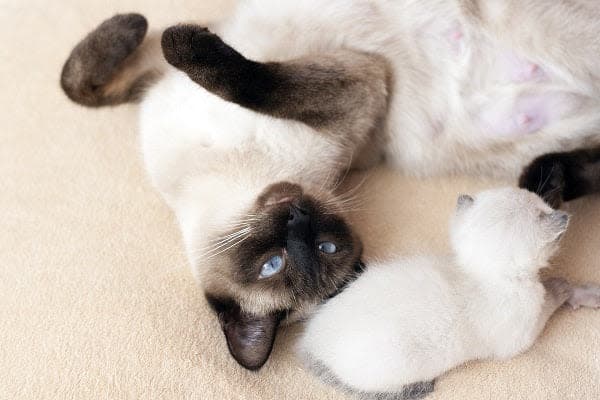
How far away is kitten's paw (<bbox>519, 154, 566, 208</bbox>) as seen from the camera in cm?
138

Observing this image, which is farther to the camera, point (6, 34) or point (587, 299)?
point (6, 34)

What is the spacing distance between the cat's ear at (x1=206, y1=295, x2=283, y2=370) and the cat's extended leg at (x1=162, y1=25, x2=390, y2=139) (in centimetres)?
45

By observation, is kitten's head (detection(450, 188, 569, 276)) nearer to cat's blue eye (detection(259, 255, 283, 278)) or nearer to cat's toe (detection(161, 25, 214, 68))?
cat's blue eye (detection(259, 255, 283, 278))

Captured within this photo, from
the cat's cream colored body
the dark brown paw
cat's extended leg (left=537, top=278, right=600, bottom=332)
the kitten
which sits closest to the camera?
the kitten

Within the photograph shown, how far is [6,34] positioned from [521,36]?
4.90ft

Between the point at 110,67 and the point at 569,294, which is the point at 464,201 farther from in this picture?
the point at 110,67

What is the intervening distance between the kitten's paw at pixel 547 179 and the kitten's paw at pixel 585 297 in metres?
0.22

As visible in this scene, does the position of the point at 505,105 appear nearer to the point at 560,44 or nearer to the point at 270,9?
the point at 560,44

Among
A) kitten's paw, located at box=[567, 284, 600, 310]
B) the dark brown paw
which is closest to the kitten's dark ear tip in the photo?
kitten's paw, located at box=[567, 284, 600, 310]

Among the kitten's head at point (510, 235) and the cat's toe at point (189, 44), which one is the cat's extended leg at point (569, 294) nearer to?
the kitten's head at point (510, 235)

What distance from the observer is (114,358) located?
1238mm

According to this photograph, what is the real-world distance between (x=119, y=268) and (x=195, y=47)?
1.79ft

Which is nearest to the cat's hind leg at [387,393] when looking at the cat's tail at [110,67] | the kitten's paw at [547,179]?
the kitten's paw at [547,179]

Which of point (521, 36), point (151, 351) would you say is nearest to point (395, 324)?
point (151, 351)
